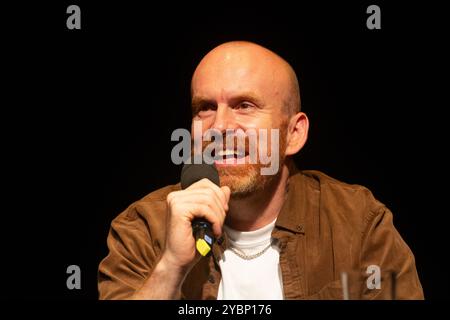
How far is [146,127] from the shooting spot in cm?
280

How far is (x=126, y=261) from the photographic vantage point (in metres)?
2.11

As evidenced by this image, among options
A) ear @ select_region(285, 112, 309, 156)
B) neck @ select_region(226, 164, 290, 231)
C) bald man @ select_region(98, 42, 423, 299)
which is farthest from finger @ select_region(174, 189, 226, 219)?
ear @ select_region(285, 112, 309, 156)

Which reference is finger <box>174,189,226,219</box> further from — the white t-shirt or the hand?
the white t-shirt

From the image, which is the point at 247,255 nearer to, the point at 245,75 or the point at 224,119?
the point at 224,119

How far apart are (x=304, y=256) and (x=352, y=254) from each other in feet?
0.51

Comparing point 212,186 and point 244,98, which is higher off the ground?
point 244,98

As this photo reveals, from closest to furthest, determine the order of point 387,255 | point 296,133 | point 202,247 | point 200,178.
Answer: point 202,247
point 200,178
point 387,255
point 296,133

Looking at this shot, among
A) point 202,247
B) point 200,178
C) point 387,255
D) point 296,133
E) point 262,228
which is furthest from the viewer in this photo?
point 296,133

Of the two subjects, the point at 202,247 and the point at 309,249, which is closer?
the point at 202,247

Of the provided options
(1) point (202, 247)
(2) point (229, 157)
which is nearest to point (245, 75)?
(2) point (229, 157)

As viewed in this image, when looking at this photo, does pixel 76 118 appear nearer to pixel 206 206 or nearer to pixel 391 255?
pixel 206 206

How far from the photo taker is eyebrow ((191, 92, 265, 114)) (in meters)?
2.10

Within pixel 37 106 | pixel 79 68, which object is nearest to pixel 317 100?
pixel 79 68

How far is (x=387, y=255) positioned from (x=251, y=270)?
440mm
